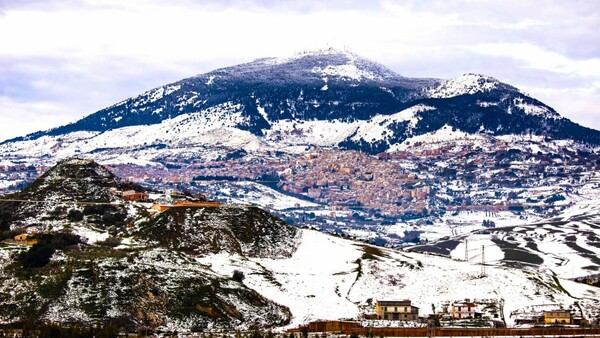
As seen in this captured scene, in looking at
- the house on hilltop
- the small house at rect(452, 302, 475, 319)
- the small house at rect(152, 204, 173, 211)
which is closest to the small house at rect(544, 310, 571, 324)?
the small house at rect(452, 302, 475, 319)

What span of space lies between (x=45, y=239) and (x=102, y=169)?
4094 centimetres

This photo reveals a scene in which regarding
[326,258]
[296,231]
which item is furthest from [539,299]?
[296,231]

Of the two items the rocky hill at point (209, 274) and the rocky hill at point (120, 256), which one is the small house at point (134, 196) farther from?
the rocky hill at point (209, 274)

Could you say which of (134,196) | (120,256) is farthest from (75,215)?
(120,256)

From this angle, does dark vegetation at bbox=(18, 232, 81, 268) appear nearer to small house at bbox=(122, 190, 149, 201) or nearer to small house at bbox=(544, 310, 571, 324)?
small house at bbox=(122, 190, 149, 201)

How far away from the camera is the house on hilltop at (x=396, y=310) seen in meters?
123

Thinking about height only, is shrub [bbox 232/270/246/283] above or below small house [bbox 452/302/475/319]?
above

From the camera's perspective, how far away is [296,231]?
162625 millimetres

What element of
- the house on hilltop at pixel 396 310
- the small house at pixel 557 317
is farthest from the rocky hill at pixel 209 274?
the small house at pixel 557 317

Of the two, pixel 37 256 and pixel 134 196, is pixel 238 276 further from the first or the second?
pixel 134 196

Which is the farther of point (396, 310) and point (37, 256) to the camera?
point (37, 256)

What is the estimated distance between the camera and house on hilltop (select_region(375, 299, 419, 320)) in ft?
404

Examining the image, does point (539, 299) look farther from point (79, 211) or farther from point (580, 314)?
point (79, 211)

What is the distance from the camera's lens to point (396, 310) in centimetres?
12350
